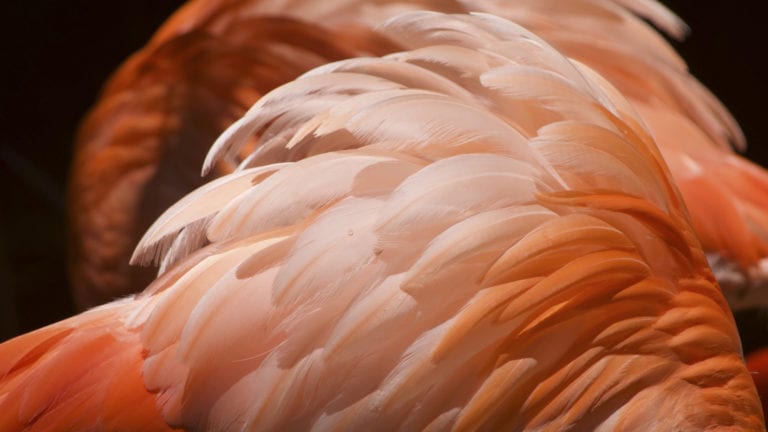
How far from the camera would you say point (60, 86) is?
434cm

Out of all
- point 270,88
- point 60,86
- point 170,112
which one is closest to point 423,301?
point 270,88

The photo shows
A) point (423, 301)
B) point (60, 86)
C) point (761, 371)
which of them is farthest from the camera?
point (60, 86)

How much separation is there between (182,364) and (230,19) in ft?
4.16

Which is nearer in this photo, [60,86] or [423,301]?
[423,301]

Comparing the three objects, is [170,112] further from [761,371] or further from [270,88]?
[761,371]

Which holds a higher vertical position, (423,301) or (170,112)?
(423,301)

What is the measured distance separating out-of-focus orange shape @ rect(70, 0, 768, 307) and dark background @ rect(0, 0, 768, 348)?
63.9 inches

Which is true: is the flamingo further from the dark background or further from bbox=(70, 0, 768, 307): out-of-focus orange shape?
the dark background

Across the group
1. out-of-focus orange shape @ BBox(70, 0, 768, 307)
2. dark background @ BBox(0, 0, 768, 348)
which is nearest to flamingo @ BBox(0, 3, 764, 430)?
out-of-focus orange shape @ BBox(70, 0, 768, 307)

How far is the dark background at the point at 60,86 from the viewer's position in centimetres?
416

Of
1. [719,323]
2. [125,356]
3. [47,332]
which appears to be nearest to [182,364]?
[125,356]

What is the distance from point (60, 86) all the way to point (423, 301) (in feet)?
11.1

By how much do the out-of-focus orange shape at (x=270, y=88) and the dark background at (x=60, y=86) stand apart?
1.62m

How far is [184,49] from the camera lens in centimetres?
242
